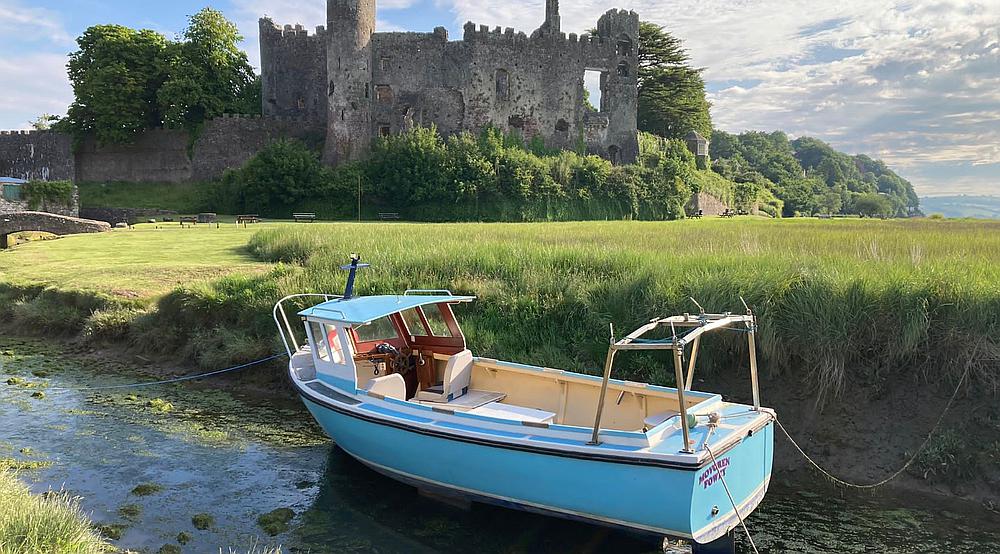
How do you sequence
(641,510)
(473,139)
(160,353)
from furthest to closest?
(473,139), (160,353), (641,510)

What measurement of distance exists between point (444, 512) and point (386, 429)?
1.13 m

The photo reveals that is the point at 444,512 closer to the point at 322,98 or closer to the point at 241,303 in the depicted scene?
the point at 241,303

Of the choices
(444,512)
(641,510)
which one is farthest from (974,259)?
(444,512)

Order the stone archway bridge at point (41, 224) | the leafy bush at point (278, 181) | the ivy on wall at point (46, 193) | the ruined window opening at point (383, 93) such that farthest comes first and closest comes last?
1. the ruined window opening at point (383, 93)
2. the leafy bush at point (278, 181)
3. the ivy on wall at point (46, 193)
4. the stone archway bridge at point (41, 224)

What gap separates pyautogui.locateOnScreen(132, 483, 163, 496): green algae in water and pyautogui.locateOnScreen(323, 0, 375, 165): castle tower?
1460 inches

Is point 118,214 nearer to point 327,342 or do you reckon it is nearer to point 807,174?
point 327,342

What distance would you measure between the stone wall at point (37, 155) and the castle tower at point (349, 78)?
66.1ft

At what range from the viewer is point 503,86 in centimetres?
4606

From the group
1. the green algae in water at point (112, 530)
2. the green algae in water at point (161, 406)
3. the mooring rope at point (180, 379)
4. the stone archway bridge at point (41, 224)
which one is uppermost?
the stone archway bridge at point (41, 224)

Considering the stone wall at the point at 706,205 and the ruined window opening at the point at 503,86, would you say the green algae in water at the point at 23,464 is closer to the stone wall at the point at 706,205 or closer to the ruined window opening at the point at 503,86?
the ruined window opening at the point at 503,86

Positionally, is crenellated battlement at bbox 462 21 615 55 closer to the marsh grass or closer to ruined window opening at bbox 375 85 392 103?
ruined window opening at bbox 375 85 392 103

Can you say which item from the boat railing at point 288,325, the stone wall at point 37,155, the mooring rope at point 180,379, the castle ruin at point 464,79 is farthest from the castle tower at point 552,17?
the mooring rope at point 180,379

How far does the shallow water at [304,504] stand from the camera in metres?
7.23

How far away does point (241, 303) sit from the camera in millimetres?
14391
